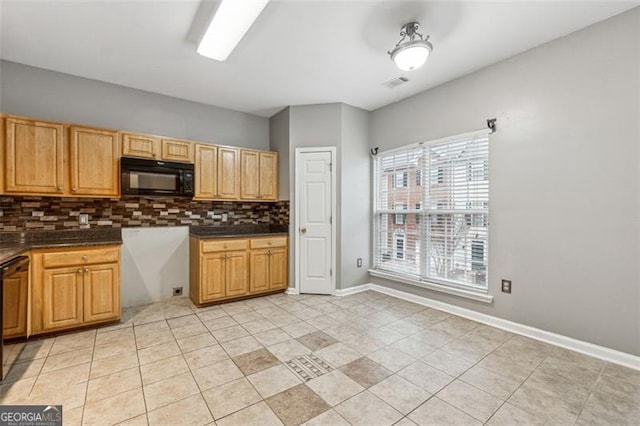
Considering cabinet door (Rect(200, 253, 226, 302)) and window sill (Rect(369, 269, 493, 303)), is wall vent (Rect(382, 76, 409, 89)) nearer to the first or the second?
window sill (Rect(369, 269, 493, 303))

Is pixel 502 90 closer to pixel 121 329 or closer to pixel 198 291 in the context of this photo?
pixel 198 291

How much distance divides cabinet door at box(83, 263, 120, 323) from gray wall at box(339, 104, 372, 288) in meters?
2.74

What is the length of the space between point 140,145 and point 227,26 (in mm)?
1927

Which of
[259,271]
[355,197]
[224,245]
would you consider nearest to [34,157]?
[224,245]

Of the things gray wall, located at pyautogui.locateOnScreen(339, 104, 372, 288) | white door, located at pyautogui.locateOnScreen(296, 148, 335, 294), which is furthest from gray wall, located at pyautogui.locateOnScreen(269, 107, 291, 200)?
gray wall, located at pyautogui.locateOnScreen(339, 104, 372, 288)

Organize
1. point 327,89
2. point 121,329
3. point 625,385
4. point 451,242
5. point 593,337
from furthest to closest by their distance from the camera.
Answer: point 327,89, point 451,242, point 121,329, point 593,337, point 625,385

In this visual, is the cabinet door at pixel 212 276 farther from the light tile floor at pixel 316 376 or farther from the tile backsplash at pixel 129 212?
the tile backsplash at pixel 129 212

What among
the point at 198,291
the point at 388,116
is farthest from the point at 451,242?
the point at 198,291

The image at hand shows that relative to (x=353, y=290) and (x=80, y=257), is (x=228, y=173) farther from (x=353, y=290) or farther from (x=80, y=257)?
(x=353, y=290)

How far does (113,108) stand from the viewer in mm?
3561

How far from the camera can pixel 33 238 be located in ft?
10.1

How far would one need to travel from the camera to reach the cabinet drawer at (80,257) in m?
2.73

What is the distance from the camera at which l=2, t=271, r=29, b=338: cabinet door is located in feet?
8.13

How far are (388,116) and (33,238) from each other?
4601 millimetres
